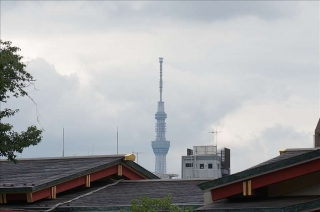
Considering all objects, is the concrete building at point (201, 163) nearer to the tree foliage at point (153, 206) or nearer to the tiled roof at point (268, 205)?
the tiled roof at point (268, 205)

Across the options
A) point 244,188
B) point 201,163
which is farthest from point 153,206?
point 201,163

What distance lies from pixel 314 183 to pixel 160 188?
341 inches

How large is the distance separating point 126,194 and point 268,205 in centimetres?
921

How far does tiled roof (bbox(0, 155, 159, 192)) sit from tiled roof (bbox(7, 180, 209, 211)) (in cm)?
72

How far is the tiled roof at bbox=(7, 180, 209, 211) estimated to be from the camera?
2734 cm

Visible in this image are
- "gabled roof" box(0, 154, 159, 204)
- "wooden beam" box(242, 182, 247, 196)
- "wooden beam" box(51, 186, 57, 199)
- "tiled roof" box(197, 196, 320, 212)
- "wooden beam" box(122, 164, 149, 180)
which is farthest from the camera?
"wooden beam" box(122, 164, 149, 180)

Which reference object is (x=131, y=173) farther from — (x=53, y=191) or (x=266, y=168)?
(x=266, y=168)

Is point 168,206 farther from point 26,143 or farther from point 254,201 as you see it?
point 26,143

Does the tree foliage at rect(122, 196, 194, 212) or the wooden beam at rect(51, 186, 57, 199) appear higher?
the wooden beam at rect(51, 186, 57, 199)

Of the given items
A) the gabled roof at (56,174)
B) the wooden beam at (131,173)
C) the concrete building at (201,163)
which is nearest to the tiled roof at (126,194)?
the gabled roof at (56,174)

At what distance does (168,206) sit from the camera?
22094 mm

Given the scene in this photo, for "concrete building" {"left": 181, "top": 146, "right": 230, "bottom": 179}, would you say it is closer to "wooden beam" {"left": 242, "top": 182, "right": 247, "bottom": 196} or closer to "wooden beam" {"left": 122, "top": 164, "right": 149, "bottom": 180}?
"wooden beam" {"left": 122, "top": 164, "right": 149, "bottom": 180}

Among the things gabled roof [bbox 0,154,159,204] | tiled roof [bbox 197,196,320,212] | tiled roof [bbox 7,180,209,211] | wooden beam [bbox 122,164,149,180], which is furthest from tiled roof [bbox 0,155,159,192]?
tiled roof [bbox 197,196,320,212]

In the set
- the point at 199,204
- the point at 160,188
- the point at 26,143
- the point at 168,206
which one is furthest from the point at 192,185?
the point at 168,206
